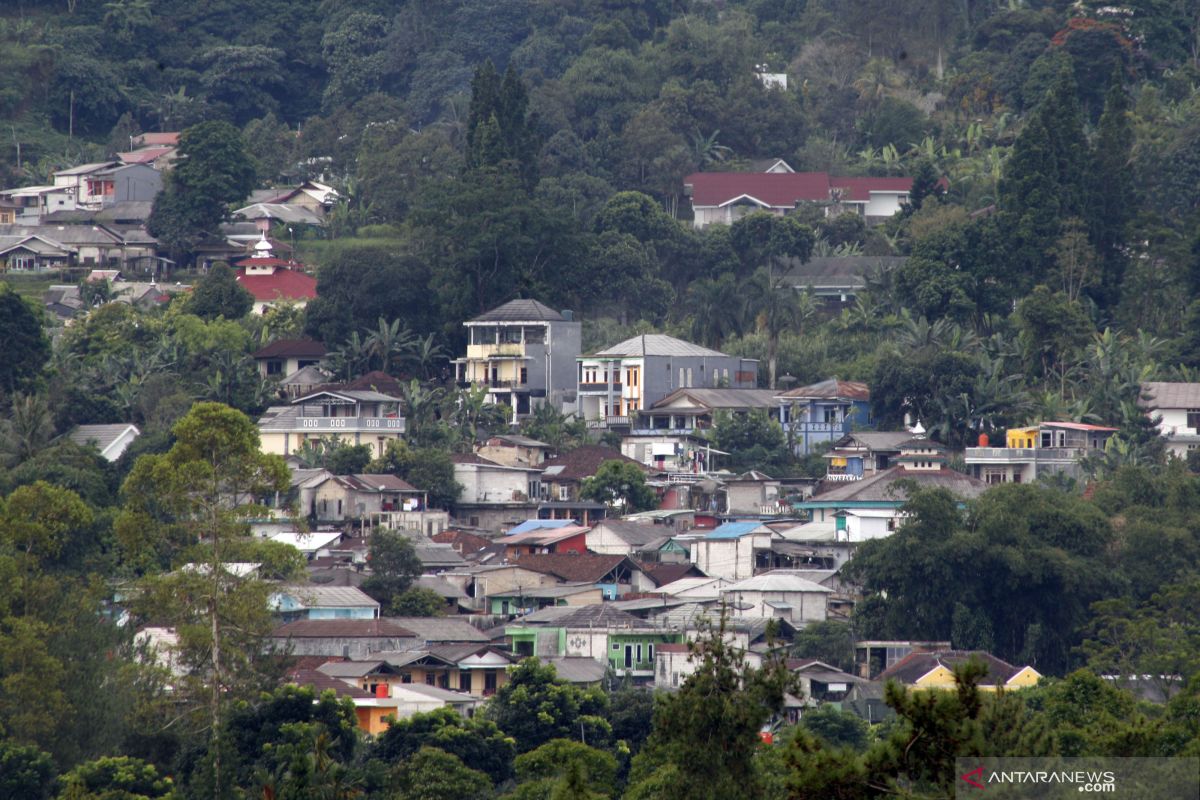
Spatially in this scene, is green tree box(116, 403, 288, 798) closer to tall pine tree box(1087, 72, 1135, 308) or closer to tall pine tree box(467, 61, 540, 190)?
tall pine tree box(467, 61, 540, 190)

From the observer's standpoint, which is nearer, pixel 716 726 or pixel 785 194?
pixel 716 726

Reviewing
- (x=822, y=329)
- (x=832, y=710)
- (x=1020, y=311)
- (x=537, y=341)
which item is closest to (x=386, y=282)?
(x=537, y=341)

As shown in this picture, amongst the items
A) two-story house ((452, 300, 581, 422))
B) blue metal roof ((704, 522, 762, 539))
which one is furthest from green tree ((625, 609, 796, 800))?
two-story house ((452, 300, 581, 422))

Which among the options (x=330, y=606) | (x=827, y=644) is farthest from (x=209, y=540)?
(x=827, y=644)

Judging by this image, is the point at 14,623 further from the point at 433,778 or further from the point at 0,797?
the point at 433,778

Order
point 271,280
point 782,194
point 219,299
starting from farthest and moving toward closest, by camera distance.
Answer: point 782,194 → point 271,280 → point 219,299

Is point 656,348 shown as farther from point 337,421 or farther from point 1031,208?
point 1031,208
